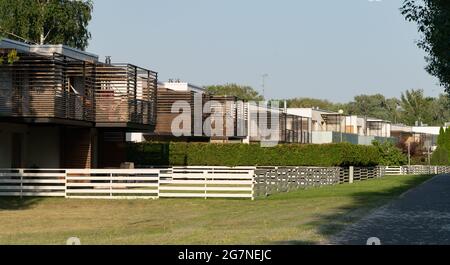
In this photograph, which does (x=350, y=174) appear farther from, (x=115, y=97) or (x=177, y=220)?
(x=177, y=220)

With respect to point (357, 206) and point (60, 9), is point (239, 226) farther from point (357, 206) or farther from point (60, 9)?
point (60, 9)

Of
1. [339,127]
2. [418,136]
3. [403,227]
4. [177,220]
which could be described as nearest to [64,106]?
[177,220]

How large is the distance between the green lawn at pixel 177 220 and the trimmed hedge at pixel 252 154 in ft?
78.9

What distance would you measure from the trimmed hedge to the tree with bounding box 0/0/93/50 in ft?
31.9

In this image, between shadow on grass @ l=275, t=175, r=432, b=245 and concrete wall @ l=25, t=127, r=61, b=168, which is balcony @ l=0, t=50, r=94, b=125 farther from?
shadow on grass @ l=275, t=175, r=432, b=245

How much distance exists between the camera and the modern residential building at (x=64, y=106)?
115 ft

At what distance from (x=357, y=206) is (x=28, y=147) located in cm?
2068

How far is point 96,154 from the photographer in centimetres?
4291

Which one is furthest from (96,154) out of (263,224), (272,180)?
(263,224)

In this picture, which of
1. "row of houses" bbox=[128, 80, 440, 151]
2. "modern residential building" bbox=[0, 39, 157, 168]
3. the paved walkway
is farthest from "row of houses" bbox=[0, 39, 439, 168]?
the paved walkway

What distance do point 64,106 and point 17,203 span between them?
7.30m

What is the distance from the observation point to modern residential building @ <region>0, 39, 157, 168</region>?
35094 millimetres

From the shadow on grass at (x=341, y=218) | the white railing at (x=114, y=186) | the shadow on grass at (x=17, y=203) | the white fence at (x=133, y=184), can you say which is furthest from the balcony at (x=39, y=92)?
the shadow on grass at (x=341, y=218)

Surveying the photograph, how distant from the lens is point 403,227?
56.6ft
